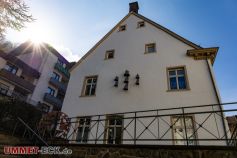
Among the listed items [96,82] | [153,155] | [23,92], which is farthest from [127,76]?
[23,92]

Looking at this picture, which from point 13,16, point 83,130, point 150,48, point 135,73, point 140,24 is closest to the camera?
point 13,16

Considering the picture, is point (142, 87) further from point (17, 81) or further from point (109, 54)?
point (17, 81)

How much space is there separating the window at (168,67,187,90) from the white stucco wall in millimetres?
330

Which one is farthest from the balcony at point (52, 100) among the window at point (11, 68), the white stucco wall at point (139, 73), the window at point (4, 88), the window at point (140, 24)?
the window at point (140, 24)

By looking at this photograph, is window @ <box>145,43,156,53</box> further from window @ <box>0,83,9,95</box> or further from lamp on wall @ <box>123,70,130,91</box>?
window @ <box>0,83,9,95</box>

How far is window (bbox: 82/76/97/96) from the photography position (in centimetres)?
1317

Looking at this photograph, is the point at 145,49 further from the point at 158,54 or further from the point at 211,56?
the point at 211,56

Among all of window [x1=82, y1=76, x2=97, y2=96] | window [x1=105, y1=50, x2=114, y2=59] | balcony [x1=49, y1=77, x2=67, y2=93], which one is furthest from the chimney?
balcony [x1=49, y1=77, x2=67, y2=93]

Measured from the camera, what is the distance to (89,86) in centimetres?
1352

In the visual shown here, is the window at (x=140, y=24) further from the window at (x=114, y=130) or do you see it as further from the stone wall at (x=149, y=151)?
the stone wall at (x=149, y=151)

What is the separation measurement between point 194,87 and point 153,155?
607 centimetres

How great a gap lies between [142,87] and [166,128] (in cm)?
312

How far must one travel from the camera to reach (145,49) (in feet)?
43.0

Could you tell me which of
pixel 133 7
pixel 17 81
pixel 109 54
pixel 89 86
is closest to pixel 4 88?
pixel 17 81
